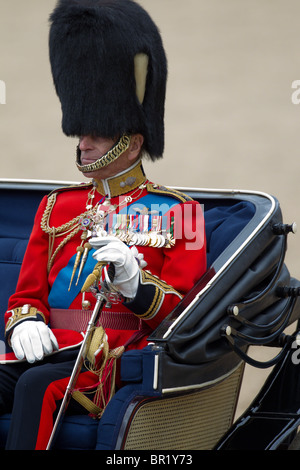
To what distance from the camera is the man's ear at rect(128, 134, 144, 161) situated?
292 centimetres

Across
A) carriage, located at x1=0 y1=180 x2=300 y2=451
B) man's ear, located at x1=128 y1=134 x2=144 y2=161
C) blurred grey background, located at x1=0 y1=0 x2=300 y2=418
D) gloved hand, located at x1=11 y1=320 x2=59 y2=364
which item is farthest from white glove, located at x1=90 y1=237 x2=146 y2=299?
blurred grey background, located at x1=0 y1=0 x2=300 y2=418

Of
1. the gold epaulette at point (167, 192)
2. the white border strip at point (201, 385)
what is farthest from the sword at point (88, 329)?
the gold epaulette at point (167, 192)

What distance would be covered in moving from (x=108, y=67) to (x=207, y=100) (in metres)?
2.99

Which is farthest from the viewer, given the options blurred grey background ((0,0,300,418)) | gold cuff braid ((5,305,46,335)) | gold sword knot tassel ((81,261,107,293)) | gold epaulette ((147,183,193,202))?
blurred grey background ((0,0,300,418))

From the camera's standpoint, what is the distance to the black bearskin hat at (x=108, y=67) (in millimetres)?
2861

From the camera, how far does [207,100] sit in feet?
19.1

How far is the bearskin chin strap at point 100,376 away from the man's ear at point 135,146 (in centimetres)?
54

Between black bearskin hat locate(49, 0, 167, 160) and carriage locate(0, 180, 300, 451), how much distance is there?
0.42 metres

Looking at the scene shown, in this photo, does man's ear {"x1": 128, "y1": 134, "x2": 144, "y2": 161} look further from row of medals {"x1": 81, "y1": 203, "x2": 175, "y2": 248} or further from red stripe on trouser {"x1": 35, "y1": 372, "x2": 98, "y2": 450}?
red stripe on trouser {"x1": 35, "y1": 372, "x2": 98, "y2": 450}

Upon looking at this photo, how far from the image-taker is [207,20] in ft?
19.6

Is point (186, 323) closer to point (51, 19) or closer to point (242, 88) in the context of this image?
point (51, 19)

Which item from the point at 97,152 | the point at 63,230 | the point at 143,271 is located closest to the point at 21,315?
A: the point at 63,230

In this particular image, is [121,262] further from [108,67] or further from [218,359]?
[108,67]

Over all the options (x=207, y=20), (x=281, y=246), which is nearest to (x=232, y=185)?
(x=207, y=20)
